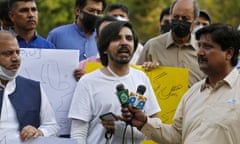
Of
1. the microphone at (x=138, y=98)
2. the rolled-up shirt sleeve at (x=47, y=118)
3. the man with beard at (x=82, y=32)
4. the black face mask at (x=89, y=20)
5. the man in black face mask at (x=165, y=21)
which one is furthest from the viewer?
the man in black face mask at (x=165, y=21)

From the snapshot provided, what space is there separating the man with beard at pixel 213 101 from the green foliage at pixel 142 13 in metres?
15.0

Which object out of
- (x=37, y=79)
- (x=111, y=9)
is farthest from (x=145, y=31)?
(x=37, y=79)

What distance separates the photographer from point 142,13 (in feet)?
104

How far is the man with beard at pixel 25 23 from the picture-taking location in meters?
10.0

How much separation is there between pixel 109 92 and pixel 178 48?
1608 millimetres

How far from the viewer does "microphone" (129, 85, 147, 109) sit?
27.7ft

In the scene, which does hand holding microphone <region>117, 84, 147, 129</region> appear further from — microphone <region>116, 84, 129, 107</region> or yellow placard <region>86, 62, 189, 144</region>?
yellow placard <region>86, 62, 189, 144</region>

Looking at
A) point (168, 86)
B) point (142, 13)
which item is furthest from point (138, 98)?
point (142, 13)

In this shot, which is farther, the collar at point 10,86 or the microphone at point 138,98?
the collar at point 10,86

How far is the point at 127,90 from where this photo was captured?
833cm

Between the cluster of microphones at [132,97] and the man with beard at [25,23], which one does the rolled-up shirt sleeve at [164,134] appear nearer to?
the cluster of microphones at [132,97]

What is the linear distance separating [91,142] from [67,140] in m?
0.49

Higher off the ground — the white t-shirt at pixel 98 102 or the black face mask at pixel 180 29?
the black face mask at pixel 180 29

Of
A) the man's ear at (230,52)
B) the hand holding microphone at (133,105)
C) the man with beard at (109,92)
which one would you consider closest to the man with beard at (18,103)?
the man with beard at (109,92)
